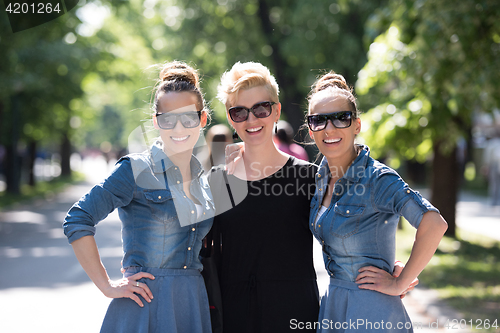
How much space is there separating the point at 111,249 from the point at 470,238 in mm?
8063

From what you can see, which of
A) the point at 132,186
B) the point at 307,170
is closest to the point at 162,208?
the point at 132,186

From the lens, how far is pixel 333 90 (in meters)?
2.90

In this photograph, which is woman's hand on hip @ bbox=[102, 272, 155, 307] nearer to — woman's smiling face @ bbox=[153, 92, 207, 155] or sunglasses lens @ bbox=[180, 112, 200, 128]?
woman's smiling face @ bbox=[153, 92, 207, 155]

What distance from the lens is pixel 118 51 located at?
75.7 ft

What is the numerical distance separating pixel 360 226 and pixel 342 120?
58 centimetres

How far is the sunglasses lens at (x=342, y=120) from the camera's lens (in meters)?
2.83

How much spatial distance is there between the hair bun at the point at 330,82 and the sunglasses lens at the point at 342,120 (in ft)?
0.62

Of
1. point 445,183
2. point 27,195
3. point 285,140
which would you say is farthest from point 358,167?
point 27,195

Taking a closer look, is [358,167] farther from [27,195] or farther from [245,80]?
[27,195]

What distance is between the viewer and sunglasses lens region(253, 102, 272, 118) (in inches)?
121

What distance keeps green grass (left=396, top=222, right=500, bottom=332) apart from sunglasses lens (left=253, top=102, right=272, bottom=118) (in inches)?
158

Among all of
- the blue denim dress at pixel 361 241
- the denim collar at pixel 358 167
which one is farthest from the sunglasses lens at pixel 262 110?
the blue denim dress at pixel 361 241

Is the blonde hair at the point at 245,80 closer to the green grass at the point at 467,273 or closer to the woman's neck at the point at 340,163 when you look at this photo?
the woman's neck at the point at 340,163

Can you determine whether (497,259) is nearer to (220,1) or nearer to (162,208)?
(162,208)
